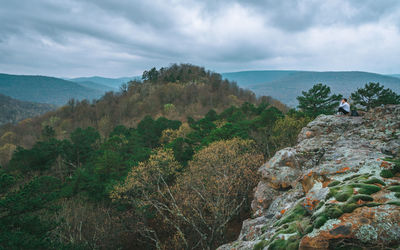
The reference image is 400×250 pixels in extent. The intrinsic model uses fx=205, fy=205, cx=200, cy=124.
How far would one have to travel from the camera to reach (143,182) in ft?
64.1

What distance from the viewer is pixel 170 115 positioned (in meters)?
82.5

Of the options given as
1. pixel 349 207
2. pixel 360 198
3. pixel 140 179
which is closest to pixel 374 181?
pixel 360 198

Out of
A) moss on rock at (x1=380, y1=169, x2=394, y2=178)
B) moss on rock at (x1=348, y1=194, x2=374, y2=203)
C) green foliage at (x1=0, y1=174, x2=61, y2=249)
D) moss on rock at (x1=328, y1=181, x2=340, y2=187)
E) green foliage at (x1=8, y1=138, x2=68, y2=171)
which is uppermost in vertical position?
moss on rock at (x1=380, y1=169, x2=394, y2=178)

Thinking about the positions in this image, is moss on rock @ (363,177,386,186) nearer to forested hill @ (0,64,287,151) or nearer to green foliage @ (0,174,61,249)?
green foliage @ (0,174,61,249)

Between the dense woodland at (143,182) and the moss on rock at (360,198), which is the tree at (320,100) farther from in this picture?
the moss on rock at (360,198)

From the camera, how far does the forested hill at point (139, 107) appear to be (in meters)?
82.1

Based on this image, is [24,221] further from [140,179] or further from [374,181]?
[374,181]

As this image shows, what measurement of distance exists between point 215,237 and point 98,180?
59.0 feet

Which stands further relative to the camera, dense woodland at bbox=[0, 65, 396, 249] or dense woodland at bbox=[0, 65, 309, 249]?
dense woodland at bbox=[0, 65, 309, 249]

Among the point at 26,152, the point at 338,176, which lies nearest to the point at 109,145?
the point at 26,152

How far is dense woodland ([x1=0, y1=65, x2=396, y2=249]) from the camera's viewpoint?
1398 cm

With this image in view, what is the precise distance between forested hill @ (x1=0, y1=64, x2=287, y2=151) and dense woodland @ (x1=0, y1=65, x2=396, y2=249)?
352 inches

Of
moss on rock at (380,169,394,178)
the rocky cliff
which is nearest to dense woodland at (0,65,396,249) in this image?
the rocky cliff

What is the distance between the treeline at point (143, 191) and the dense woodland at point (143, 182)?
99 millimetres
